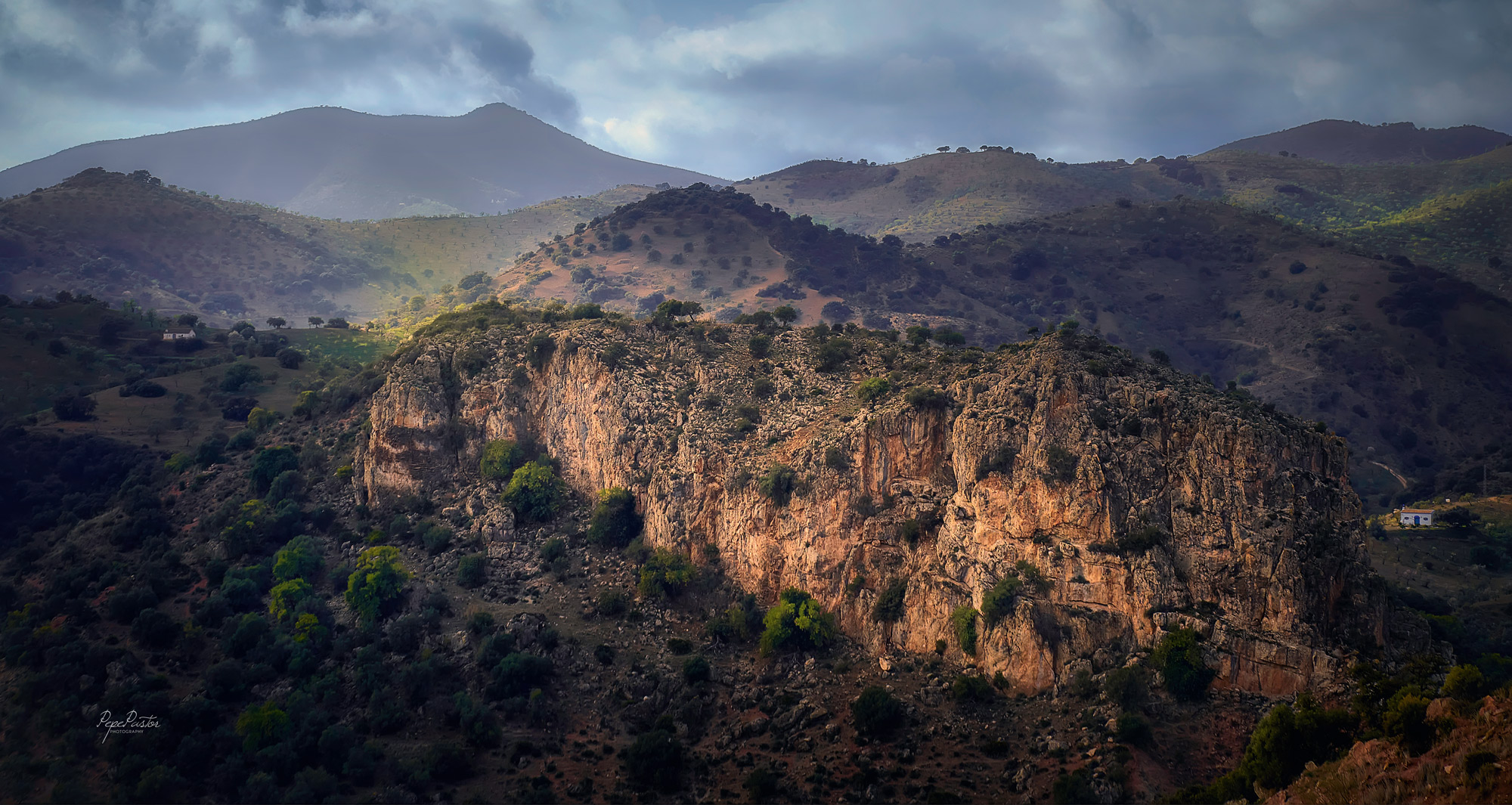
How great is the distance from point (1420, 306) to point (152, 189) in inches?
8689

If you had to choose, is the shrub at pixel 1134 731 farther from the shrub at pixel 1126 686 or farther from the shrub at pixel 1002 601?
the shrub at pixel 1002 601

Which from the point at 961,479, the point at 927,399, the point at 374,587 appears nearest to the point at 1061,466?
the point at 961,479

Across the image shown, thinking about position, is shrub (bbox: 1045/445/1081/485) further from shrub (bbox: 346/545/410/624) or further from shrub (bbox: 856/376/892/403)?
shrub (bbox: 346/545/410/624)

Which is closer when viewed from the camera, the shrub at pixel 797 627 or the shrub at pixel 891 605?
the shrub at pixel 891 605

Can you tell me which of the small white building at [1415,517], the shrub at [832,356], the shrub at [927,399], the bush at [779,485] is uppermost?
the shrub at [832,356]

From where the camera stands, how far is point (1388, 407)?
104 meters

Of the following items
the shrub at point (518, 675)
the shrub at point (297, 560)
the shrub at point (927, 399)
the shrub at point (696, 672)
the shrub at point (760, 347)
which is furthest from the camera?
the shrub at point (760, 347)

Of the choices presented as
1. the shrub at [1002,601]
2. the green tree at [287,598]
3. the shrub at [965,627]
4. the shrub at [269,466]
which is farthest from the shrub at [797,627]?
the shrub at [269,466]

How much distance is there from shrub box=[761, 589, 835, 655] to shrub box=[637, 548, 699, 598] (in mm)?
6357

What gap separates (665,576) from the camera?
51.4m

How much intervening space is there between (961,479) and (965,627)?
8.58 metres

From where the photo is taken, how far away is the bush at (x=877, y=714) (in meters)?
39.0

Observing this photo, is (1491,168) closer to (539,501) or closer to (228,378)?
(539,501)

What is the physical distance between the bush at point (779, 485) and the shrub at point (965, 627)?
40.2 feet
